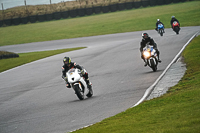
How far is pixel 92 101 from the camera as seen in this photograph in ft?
37.5

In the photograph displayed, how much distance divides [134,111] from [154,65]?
23.0 ft

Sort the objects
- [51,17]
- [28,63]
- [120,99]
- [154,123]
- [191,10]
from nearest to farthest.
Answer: [154,123], [120,99], [28,63], [191,10], [51,17]

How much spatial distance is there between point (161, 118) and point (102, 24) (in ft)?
149

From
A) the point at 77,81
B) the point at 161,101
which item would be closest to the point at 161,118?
the point at 161,101

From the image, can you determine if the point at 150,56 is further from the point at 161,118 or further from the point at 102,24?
the point at 102,24

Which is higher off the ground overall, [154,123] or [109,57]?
[154,123]

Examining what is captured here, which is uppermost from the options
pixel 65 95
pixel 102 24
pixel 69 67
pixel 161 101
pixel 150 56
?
pixel 69 67

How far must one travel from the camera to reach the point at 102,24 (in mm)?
52281

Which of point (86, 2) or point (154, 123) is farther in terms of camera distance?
point (86, 2)

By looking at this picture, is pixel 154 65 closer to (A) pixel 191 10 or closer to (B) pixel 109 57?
(B) pixel 109 57

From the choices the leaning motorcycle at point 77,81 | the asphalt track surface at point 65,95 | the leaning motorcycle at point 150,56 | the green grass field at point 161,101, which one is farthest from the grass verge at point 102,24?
the leaning motorcycle at point 77,81

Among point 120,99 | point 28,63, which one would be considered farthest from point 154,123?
point 28,63

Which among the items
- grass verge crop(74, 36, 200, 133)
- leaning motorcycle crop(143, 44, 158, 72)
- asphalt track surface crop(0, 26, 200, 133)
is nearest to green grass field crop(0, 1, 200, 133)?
grass verge crop(74, 36, 200, 133)

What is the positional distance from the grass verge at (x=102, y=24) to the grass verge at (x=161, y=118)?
1310 inches
